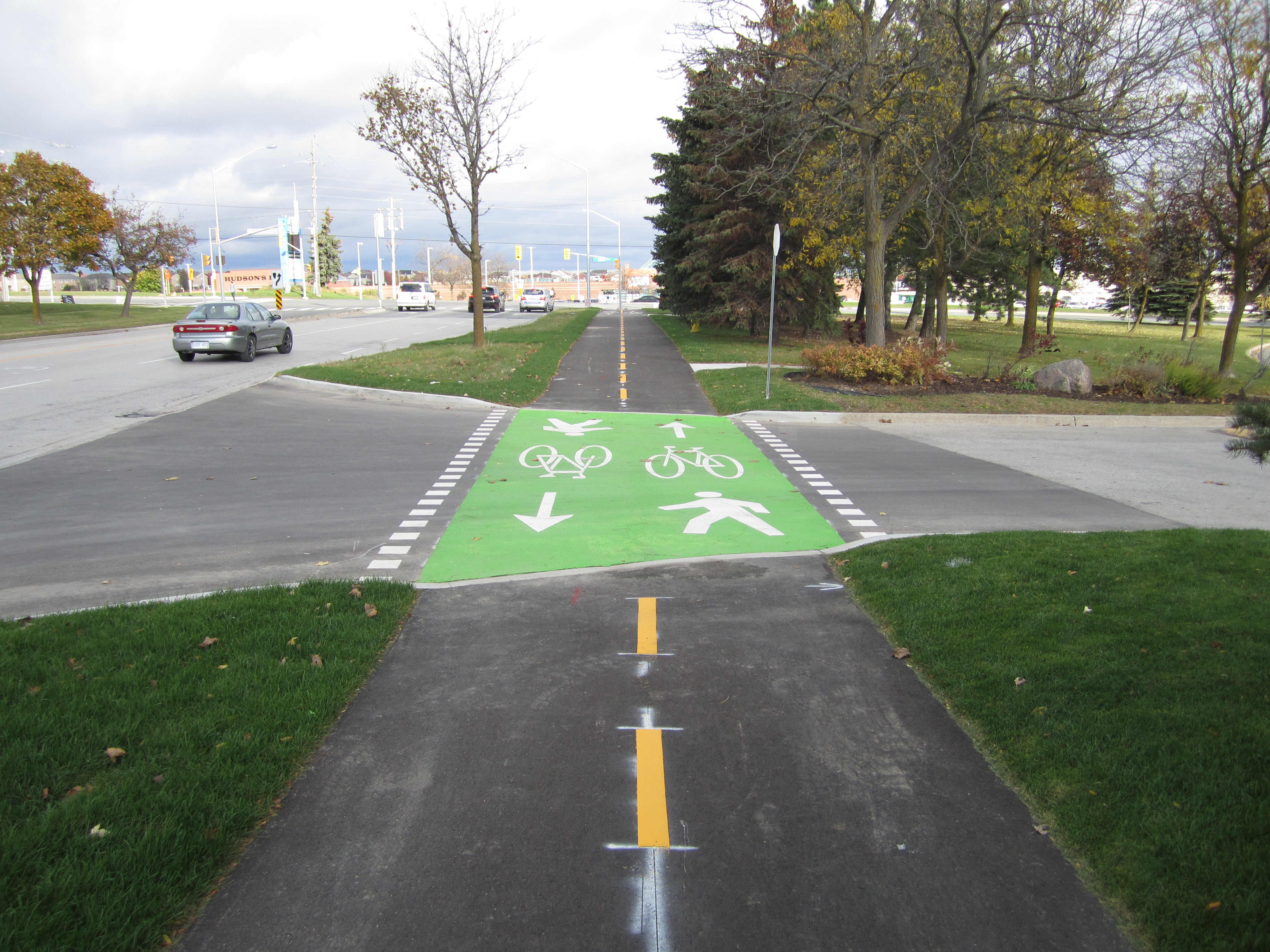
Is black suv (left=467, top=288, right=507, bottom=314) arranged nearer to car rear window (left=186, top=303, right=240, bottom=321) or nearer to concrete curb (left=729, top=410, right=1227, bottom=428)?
car rear window (left=186, top=303, right=240, bottom=321)

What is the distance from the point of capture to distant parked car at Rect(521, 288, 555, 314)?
59.4m

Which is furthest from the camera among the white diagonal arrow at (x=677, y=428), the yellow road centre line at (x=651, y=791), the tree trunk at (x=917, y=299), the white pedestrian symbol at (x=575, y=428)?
the tree trunk at (x=917, y=299)

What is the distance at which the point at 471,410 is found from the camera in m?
15.9

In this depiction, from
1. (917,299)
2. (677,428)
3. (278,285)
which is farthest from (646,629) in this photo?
(278,285)

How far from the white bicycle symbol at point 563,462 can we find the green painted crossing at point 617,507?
0.02 metres

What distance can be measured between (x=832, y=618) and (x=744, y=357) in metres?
20.8

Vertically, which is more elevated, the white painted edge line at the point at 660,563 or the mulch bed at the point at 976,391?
the mulch bed at the point at 976,391

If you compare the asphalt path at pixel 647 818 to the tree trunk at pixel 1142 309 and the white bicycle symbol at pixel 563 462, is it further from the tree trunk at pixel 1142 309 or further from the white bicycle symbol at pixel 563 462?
the tree trunk at pixel 1142 309

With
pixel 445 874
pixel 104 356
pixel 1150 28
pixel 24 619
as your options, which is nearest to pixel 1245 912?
pixel 445 874

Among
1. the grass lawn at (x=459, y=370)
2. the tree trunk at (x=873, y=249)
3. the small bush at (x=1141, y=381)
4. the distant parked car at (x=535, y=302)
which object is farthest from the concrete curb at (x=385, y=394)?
the distant parked car at (x=535, y=302)

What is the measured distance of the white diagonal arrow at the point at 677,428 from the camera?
14180mm

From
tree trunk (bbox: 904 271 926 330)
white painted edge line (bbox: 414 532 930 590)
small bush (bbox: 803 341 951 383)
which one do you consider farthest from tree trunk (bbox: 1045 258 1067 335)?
white painted edge line (bbox: 414 532 930 590)

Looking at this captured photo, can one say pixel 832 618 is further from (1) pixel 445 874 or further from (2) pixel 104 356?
(2) pixel 104 356

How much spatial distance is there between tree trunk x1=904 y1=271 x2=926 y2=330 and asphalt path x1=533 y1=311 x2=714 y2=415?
13.3m
